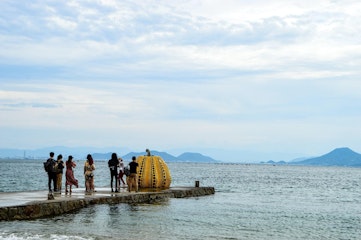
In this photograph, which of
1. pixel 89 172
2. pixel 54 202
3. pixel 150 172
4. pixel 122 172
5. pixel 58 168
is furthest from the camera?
pixel 150 172

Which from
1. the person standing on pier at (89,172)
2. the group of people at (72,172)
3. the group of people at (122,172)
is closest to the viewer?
the group of people at (72,172)

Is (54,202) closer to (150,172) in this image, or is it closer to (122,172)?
(122,172)

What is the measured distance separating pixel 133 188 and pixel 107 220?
9524mm

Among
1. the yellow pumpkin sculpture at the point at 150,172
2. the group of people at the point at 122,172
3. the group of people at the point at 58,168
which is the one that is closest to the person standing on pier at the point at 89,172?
the group of people at the point at 58,168

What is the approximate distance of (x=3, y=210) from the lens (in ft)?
70.2

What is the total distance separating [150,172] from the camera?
120 ft

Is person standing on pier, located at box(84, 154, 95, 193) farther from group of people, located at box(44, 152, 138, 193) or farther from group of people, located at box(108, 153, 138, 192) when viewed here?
group of people, located at box(108, 153, 138, 192)

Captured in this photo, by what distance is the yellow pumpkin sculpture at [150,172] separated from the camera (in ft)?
120

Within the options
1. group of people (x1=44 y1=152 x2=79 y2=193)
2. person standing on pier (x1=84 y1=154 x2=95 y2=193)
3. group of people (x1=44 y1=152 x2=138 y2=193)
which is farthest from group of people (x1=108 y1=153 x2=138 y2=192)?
group of people (x1=44 y1=152 x2=79 y2=193)

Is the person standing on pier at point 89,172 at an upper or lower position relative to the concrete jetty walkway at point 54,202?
upper

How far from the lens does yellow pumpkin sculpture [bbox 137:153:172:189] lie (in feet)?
120

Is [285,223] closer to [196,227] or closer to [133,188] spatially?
[196,227]

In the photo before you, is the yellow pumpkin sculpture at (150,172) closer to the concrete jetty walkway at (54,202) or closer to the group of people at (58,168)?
the concrete jetty walkway at (54,202)

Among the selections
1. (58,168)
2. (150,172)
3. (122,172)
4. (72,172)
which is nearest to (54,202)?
(72,172)
